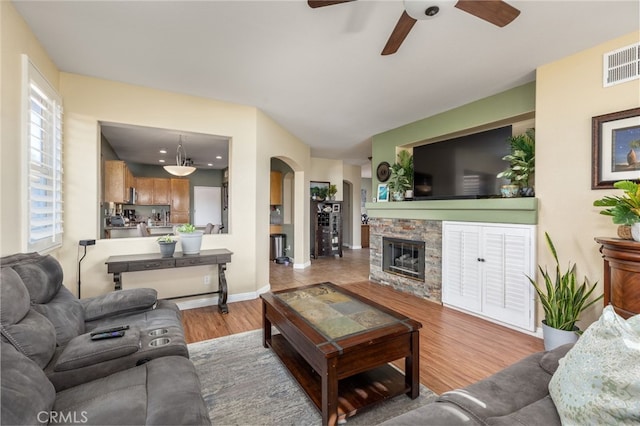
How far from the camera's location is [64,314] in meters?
1.81

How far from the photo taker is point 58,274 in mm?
1981

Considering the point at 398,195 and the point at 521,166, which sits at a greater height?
the point at 521,166

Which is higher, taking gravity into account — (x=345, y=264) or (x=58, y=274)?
(x=58, y=274)

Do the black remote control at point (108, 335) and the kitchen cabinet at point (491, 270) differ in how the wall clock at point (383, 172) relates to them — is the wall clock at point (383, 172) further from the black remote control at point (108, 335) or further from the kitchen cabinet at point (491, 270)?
the black remote control at point (108, 335)

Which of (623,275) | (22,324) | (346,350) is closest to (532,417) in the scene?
(346,350)

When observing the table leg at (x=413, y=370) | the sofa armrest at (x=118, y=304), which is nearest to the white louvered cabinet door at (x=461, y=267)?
the table leg at (x=413, y=370)

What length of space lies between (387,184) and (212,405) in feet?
13.4

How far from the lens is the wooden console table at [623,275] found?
6.48 feet

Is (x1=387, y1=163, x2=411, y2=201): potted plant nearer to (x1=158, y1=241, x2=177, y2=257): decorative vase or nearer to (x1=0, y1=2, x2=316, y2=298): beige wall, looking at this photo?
(x1=0, y1=2, x2=316, y2=298): beige wall

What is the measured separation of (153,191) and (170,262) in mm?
6095

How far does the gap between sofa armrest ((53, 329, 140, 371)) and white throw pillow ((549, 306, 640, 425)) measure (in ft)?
6.54

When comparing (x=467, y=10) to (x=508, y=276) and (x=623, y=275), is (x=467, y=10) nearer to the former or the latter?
(x=623, y=275)

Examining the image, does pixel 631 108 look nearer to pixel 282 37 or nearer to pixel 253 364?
pixel 282 37

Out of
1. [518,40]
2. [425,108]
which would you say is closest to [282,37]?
[518,40]
